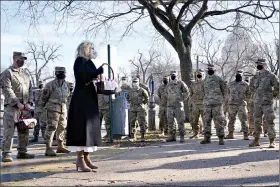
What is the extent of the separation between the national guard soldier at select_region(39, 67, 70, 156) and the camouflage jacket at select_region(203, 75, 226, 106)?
151 inches

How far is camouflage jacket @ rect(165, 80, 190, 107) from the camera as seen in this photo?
38.6 ft

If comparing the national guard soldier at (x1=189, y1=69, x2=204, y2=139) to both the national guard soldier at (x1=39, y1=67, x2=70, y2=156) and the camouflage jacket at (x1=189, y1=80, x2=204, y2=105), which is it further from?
the national guard soldier at (x1=39, y1=67, x2=70, y2=156)

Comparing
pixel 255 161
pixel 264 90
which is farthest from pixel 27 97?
pixel 264 90

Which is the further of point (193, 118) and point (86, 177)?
point (193, 118)

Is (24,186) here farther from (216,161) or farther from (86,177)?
(216,161)

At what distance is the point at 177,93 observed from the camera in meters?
11.8

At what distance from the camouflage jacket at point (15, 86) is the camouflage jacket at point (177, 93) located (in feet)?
14.4

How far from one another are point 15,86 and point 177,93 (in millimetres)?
4909

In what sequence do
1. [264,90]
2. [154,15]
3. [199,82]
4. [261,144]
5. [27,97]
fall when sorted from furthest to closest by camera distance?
[154,15] < [199,82] < [261,144] < [264,90] < [27,97]

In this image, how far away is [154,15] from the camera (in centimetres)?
1931

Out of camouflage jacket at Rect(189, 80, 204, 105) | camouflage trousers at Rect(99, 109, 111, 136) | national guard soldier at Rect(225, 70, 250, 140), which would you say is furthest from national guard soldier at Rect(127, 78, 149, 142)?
national guard soldier at Rect(225, 70, 250, 140)

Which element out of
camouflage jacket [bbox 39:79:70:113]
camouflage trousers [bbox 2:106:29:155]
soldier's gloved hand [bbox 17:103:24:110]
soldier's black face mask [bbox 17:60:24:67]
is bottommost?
camouflage trousers [bbox 2:106:29:155]

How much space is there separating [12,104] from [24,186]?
107 inches

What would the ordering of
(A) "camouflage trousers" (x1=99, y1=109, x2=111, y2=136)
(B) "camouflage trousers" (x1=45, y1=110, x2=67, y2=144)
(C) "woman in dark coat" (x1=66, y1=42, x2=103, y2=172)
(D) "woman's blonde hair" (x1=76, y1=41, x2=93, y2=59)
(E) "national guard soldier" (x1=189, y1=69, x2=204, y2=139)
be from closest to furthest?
(C) "woman in dark coat" (x1=66, y1=42, x2=103, y2=172) < (D) "woman's blonde hair" (x1=76, y1=41, x2=93, y2=59) < (B) "camouflage trousers" (x1=45, y1=110, x2=67, y2=144) < (A) "camouflage trousers" (x1=99, y1=109, x2=111, y2=136) < (E) "national guard soldier" (x1=189, y1=69, x2=204, y2=139)
